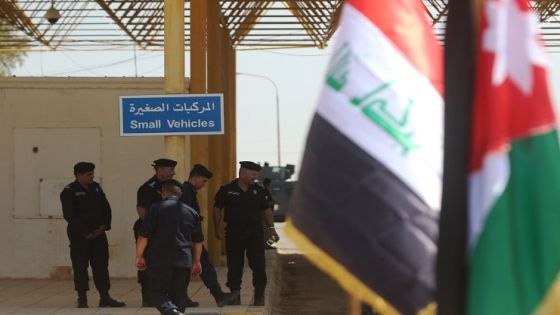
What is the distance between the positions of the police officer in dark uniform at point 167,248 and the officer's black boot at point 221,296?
1.86 meters

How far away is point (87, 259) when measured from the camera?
12.6 meters

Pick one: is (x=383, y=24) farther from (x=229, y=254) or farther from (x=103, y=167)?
(x=103, y=167)

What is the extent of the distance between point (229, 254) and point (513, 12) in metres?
9.16

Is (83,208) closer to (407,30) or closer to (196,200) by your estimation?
(196,200)

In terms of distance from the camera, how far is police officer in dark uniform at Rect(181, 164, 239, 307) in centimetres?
1137

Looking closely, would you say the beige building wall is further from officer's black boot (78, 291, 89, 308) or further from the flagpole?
the flagpole

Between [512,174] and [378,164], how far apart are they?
0.64 meters

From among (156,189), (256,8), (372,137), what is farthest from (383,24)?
(256,8)

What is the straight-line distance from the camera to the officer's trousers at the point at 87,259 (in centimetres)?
1251

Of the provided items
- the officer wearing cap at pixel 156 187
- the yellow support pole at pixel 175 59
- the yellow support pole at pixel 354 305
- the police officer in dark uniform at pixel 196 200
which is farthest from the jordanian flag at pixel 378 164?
the yellow support pole at pixel 175 59

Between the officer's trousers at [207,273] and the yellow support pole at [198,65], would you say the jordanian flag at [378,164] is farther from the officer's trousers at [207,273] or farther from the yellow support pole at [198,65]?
the yellow support pole at [198,65]

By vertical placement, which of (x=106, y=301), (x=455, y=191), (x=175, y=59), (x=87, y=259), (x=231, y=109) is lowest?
(x=106, y=301)

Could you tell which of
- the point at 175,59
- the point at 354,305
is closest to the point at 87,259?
the point at 175,59

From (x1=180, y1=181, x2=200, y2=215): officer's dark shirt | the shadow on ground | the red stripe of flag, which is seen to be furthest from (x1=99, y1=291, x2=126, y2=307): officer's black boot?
the red stripe of flag
